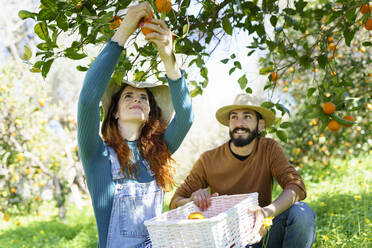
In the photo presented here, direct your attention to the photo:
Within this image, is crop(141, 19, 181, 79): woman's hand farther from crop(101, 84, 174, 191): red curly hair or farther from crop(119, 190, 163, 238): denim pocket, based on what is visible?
crop(119, 190, 163, 238): denim pocket

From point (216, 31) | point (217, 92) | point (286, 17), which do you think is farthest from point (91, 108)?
point (217, 92)

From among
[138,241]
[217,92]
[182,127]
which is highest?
[217,92]

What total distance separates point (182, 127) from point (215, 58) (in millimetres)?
721

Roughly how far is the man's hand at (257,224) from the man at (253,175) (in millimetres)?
191

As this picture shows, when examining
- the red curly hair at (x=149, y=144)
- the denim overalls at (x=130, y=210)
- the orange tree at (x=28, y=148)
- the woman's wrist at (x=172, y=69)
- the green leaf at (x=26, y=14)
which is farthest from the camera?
the orange tree at (x=28, y=148)

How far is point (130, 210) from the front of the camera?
161 cm

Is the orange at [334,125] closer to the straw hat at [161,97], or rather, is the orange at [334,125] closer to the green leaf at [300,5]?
the green leaf at [300,5]

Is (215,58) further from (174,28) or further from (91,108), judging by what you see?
(91,108)

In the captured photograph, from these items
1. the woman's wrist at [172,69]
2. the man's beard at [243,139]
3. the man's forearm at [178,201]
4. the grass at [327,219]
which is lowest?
the grass at [327,219]

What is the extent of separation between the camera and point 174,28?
176cm

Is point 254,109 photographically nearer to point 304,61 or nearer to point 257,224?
point 304,61

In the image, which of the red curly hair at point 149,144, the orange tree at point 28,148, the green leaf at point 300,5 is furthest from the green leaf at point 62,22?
the orange tree at point 28,148

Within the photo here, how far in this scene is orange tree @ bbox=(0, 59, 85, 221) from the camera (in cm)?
512

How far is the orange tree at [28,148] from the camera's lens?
512 centimetres
